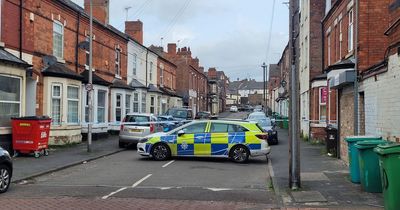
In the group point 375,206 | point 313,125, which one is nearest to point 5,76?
point 375,206

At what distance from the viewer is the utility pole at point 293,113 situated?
11.3m

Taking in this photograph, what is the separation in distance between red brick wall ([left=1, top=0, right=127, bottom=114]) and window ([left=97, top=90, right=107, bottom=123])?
1495 mm

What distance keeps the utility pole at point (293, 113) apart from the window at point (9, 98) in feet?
37.1

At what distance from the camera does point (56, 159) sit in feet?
57.2

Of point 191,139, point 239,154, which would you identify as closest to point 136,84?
point 191,139

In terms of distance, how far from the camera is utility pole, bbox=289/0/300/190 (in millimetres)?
11258

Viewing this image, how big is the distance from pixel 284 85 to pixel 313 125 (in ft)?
84.1

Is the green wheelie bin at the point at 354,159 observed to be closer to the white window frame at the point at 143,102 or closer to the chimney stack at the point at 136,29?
the white window frame at the point at 143,102

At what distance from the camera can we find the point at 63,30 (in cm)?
2438

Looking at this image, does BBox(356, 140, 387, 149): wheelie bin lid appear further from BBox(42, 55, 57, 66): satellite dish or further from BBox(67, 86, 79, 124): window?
BBox(67, 86, 79, 124): window

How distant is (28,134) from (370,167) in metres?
12.4

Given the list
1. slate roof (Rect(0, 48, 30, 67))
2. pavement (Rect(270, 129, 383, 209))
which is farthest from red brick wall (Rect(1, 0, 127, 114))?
pavement (Rect(270, 129, 383, 209))

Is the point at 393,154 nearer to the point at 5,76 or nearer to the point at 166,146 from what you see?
the point at 166,146

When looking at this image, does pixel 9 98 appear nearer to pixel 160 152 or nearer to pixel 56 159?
pixel 56 159
